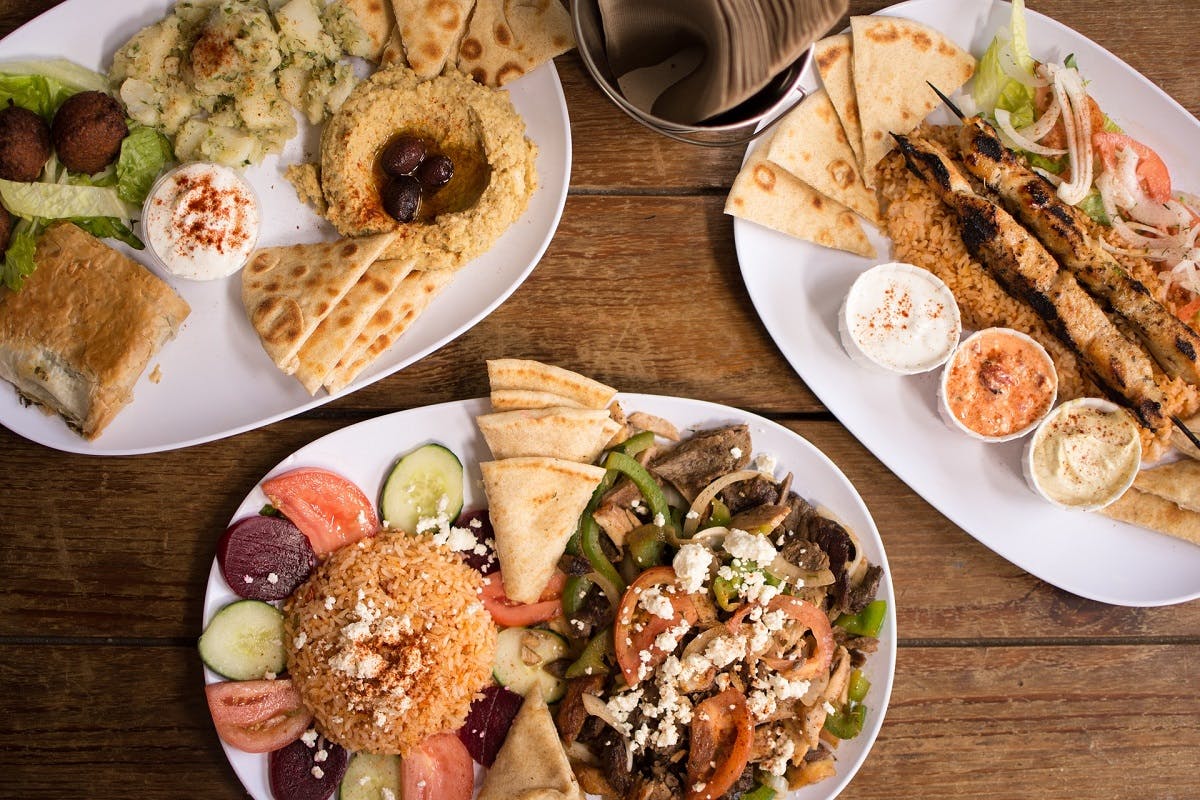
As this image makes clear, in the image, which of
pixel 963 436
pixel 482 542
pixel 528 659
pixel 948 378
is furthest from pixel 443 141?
pixel 963 436

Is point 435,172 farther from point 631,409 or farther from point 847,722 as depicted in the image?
point 847,722

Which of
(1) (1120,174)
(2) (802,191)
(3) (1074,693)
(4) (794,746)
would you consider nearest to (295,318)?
(2) (802,191)

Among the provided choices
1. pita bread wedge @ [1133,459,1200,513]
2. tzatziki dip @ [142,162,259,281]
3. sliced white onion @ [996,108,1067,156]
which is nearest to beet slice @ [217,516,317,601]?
tzatziki dip @ [142,162,259,281]

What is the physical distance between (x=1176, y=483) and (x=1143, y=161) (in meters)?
1.42

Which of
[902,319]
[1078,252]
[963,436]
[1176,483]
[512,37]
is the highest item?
[512,37]

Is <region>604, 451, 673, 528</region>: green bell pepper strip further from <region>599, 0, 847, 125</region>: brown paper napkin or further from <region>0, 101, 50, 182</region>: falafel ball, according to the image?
<region>0, 101, 50, 182</region>: falafel ball

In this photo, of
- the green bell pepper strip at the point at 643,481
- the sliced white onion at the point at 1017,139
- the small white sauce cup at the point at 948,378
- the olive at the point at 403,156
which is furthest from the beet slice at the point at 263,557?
the sliced white onion at the point at 1017,139

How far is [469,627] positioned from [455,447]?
740mm

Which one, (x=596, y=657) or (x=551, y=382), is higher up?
(x=551, y=382)

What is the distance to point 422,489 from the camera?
11.9 feet

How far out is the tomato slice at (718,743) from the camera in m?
3.47

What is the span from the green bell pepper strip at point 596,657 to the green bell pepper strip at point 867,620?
1004 millimetres

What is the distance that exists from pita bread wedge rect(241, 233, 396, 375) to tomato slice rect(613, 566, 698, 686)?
1.64 m

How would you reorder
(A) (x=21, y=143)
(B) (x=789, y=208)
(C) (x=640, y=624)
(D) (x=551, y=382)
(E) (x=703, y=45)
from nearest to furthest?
1. (E) (x=703, y=45)
2. (A) (x=21, y=143)
3. (C) (x=640, y=624)
4. (D) (x=551, y=382)
5. (B) (x=789, y=208)
